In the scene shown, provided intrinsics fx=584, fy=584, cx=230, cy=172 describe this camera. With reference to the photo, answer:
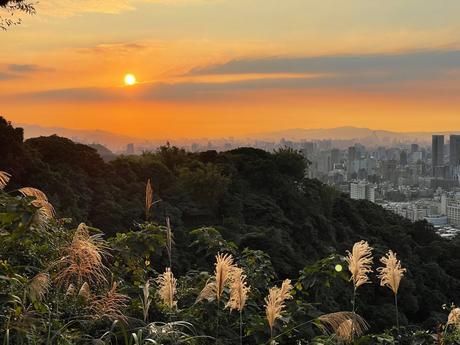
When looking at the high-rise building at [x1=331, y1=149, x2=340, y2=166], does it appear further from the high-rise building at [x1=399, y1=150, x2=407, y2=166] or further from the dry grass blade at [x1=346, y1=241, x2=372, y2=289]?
the dry grass blade at [x1=346, y1=241, x2=372, y2=289]

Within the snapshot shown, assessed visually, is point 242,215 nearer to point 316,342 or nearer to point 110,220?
point 110,220

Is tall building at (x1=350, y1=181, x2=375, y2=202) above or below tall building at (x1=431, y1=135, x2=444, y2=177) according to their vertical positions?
below

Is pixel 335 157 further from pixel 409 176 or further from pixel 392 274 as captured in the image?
pixel 392 274

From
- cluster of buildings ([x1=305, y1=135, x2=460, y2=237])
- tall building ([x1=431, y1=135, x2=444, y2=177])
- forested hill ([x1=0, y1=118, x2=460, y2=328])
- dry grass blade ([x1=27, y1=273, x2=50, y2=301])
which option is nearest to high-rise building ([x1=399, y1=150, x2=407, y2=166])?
cluster of buildings ([x1=305, y1=135, x2=460, y2=237])

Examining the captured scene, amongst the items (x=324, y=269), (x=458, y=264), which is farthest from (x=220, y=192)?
(x=324, y=269)

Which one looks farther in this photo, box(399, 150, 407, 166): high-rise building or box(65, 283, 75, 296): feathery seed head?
box(399, 150, 407, 166): high-rise building

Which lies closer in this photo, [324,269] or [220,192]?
[324,269]
